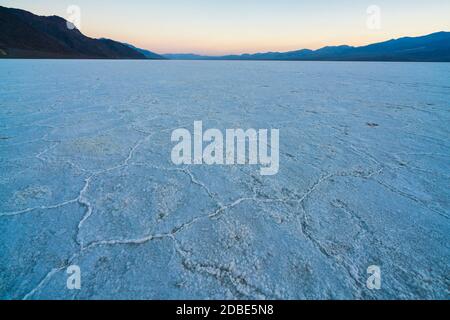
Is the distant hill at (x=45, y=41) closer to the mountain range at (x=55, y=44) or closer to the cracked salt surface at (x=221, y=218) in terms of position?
the mountain range at (x=55, y=44)

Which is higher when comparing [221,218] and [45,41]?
[45,41]

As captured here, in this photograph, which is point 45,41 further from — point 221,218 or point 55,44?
point 221,218

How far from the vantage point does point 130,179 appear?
1575 millimetres

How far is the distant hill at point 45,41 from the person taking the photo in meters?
38.3

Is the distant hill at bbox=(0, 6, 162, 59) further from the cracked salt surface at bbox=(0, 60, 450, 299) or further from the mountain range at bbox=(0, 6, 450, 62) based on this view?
the cracked salt surface at bbox=(0, 60, 450, 299)

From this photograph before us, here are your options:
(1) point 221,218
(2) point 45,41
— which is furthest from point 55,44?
(1) point 221,218

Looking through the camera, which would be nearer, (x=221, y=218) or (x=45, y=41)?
(x=221, y=218)

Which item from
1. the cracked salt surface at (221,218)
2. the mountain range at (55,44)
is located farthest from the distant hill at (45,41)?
the cracked salt surface at (221,218)

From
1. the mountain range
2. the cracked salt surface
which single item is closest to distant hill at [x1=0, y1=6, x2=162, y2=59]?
the mountain range

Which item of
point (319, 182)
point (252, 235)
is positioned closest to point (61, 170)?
point (252, 235)

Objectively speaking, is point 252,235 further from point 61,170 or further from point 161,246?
point 61,170

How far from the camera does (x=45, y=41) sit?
48.1 metres
